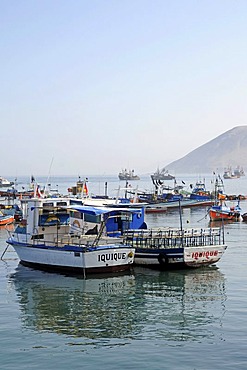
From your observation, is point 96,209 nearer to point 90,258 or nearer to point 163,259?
point 90,258

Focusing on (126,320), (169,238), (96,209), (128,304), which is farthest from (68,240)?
(126,320)

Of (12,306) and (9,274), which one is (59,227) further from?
(12,306)

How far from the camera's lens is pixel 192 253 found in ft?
92.6

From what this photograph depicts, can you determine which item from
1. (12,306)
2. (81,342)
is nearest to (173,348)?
(81,342)

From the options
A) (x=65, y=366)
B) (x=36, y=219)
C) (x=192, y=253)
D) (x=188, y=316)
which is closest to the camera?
(x=65, y=366)

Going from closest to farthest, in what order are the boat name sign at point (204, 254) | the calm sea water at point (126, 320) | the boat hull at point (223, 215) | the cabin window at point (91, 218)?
the calm sea water at point (126, 320), the boat name sign at point (204, 254), the cabin window at point (91, 218), the boat hull at point (223, 215)

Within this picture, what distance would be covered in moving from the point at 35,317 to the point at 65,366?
16.8ft

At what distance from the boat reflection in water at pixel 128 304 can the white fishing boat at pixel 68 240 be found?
77 centimetres

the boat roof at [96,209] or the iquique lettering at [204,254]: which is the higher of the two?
the boat roof at [96,209]

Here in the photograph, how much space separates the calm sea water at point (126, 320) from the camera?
1503 centimetres

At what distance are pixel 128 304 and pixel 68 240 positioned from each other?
8.72 metres

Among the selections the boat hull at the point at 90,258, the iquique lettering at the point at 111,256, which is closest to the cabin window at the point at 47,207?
the boat hull at the point at 90,258

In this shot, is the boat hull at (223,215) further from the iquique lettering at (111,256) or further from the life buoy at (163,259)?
the iquique lettering at (111,256)

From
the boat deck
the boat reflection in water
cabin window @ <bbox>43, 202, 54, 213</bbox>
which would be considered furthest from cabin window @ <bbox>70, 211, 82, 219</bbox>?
the boat reflection in water
